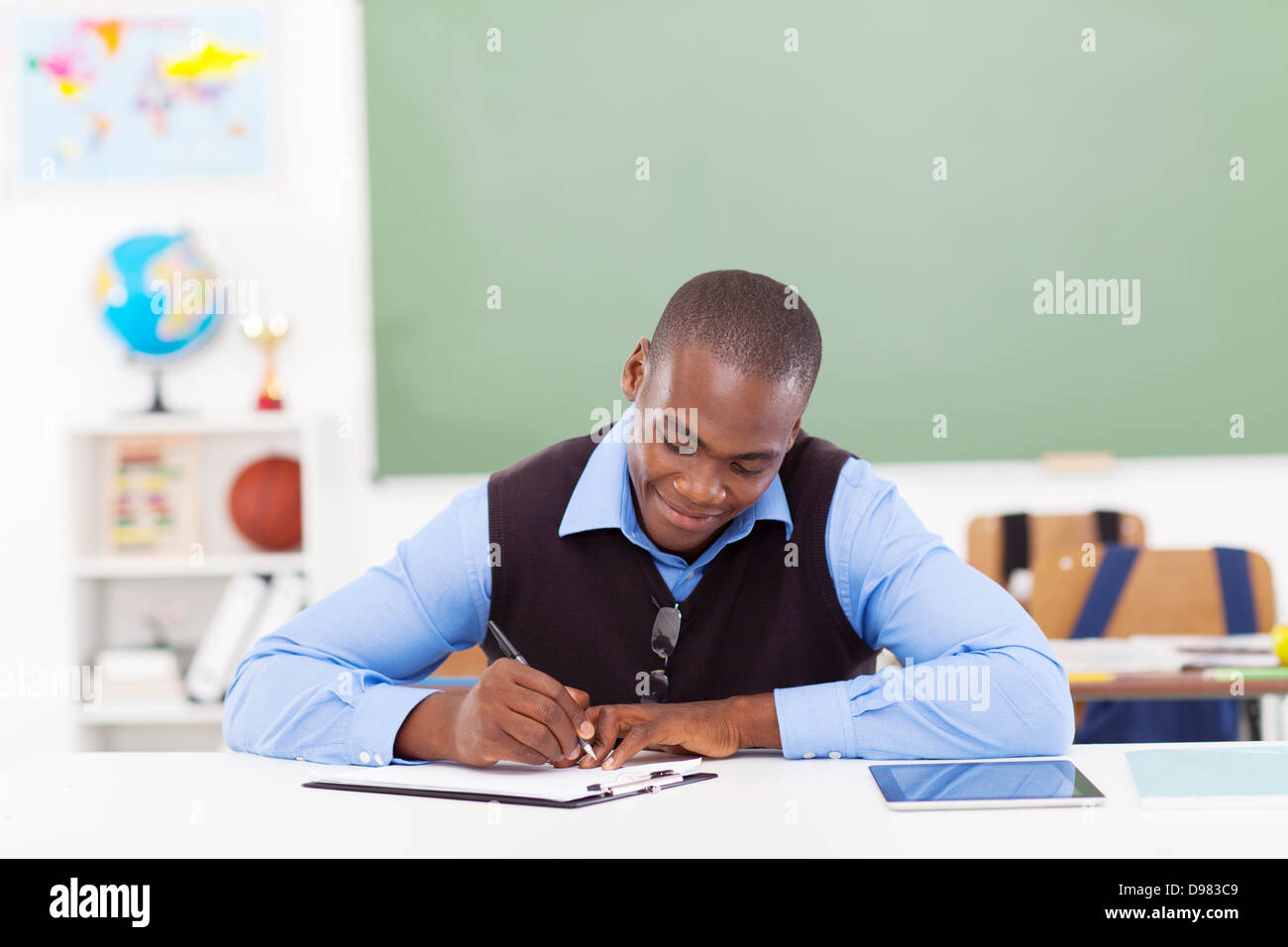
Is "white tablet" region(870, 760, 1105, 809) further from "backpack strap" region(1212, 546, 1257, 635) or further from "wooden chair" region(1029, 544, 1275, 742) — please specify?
"backpack strap" region(1212, 546, 1257, 635)

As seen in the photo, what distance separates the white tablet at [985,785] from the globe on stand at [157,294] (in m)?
2.92

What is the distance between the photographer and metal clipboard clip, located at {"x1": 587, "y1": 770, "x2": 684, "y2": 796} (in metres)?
1.09

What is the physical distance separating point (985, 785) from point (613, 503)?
628 millimetres

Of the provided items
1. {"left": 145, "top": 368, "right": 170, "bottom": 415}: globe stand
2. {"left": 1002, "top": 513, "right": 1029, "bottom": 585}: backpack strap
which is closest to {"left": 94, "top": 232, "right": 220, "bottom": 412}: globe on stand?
{"left": 145, "top": 368, "right": 170, "bottom": 415}: globe stand

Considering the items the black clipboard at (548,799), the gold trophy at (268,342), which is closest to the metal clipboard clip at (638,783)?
the black clipboard at (548,799)

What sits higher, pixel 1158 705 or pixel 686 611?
pixel 686 611

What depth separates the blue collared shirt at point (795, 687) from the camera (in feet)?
4.22

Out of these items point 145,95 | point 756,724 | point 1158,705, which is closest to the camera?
point 756,724

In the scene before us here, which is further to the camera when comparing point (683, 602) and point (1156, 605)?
point (1156, 605)

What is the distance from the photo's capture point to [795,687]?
4.44 ft

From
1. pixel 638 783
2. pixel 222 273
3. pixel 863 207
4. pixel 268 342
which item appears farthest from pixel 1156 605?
pixel 222 273

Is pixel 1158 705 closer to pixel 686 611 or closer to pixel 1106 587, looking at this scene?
pixel 1106 587
